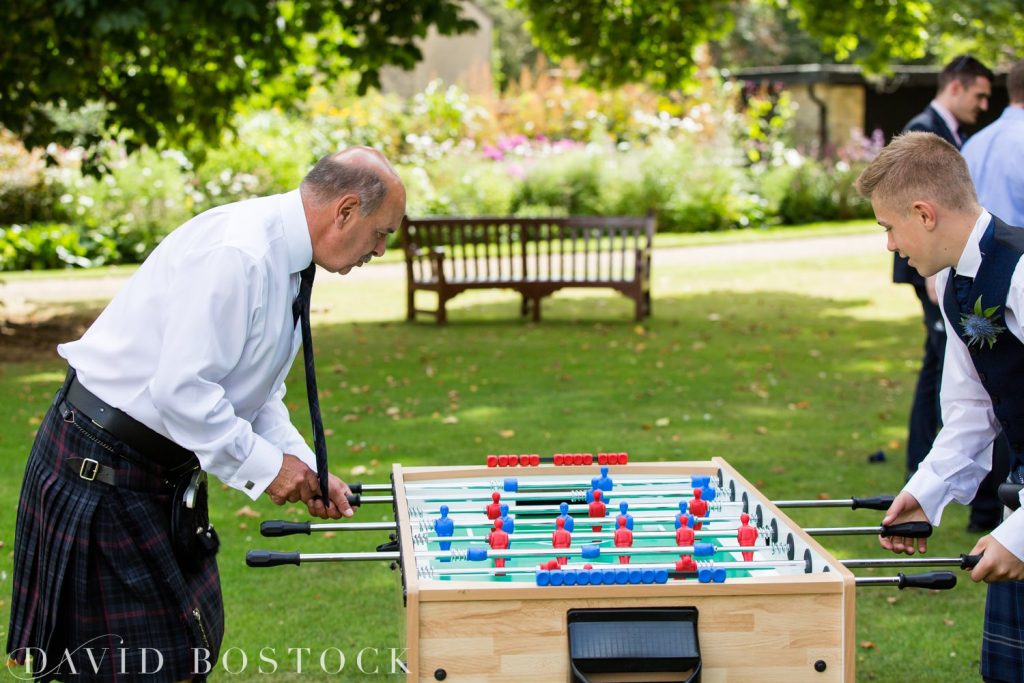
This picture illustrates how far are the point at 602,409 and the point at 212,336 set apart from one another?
21.7 feet

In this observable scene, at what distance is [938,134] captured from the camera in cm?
709

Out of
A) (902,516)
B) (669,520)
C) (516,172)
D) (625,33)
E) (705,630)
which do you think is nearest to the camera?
(705,630)

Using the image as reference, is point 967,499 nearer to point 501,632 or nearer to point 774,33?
point 501,632

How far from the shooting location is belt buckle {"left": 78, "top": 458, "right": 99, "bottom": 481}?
3705 millimetres

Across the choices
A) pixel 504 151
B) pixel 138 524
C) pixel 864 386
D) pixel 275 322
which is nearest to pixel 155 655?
pixel 138 524

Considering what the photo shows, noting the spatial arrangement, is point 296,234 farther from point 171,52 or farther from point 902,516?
point 171,52

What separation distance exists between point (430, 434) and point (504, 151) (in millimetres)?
16815

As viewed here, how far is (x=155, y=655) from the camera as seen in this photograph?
3.82m

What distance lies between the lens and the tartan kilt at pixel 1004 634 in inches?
154

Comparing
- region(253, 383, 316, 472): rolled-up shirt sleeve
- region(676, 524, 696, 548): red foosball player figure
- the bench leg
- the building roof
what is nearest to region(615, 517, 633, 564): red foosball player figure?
region(676, 524, 696, 548): red foosball player figure

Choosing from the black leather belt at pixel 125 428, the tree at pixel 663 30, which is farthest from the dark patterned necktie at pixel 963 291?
the tree at pixel 663 30

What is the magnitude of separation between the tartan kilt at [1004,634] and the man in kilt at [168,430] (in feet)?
7.29

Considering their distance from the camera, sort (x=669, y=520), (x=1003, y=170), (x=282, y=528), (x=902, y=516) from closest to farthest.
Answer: (x=282, y=528) → (x=669, y=520) → (x=902, y=516) → (x=1003, y=170)

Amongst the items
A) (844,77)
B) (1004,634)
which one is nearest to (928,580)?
(1004,634)
